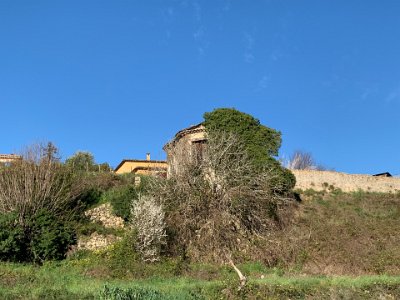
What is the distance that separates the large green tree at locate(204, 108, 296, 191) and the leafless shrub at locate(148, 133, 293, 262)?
1.70 meters

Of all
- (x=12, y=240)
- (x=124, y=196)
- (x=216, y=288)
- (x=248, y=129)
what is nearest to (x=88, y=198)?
(x=124, y=196)

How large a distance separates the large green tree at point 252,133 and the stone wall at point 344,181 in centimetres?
489

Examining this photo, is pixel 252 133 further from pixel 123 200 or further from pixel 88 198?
pixel 88 198

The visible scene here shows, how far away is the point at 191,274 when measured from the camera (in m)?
19.4

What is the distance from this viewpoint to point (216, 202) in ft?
78.7

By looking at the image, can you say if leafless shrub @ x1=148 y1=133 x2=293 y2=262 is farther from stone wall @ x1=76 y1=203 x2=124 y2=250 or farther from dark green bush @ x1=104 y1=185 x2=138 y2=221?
stone wall @ x1=76 y1=203 x2=124 y2=250

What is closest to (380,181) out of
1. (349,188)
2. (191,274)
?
(349,188)

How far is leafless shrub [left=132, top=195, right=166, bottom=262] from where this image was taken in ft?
68.3

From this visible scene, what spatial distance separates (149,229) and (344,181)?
20.7m

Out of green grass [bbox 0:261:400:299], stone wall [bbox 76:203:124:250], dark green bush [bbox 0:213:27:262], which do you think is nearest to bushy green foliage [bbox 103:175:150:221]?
stone wall [bbox 76:203:124:250]

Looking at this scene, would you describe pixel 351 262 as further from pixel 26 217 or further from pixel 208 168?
pixel 26 217

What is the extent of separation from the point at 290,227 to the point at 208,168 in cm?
608

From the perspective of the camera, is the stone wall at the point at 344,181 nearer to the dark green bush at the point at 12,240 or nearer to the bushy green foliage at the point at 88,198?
the bushy green foliage at the point at 88,198

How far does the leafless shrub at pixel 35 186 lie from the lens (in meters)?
22.5
